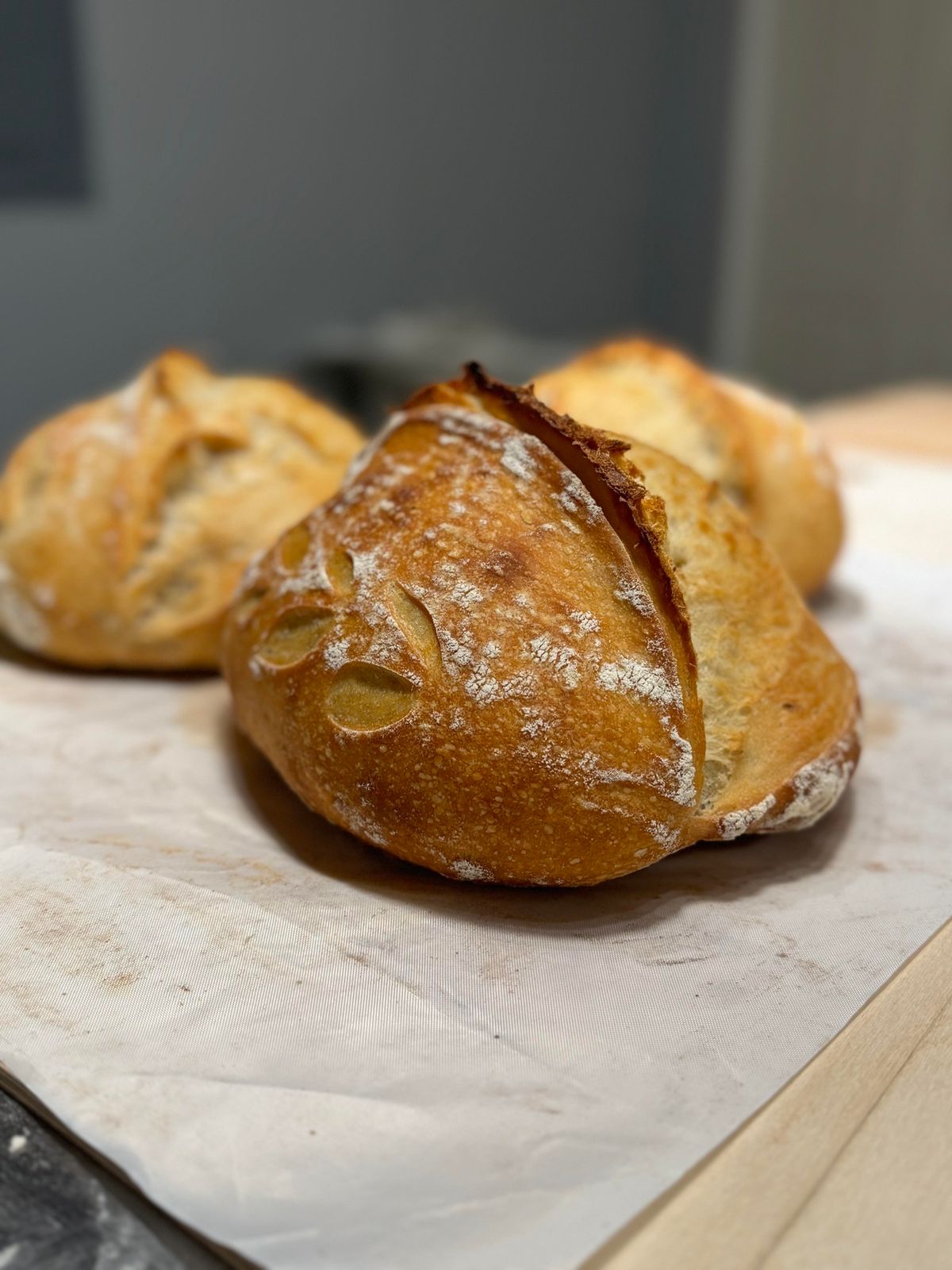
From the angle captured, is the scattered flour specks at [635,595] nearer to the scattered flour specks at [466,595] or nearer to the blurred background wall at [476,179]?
the scattered flour specks at [466,595]

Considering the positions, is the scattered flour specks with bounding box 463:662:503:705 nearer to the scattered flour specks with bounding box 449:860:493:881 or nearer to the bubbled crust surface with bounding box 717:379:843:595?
the scattered flour specks with bounding box 449:860:493:881

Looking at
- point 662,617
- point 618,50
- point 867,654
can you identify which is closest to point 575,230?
point 618,50

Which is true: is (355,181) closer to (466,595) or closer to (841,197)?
(841,197)

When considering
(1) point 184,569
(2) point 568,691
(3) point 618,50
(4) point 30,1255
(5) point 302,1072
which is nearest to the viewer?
(4) point 30,1255

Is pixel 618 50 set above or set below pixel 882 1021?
above

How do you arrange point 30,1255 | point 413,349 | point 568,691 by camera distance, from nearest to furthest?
1. point 30,1255
2. point 568,691
3. point 413,349

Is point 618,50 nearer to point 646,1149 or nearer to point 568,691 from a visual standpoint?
point 568,691
